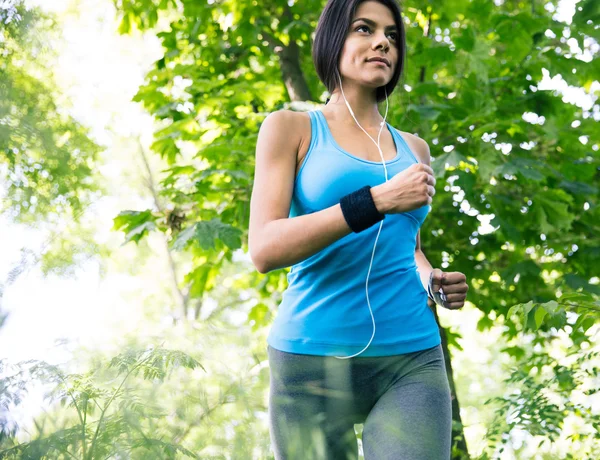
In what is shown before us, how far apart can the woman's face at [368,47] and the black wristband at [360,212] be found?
0.57 m

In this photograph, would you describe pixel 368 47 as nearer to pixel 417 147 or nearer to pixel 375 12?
pixel 375 12

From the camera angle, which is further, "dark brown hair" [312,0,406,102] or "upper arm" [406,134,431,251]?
"upper arm" [406,134,431,251]

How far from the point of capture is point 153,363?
99 centimetres

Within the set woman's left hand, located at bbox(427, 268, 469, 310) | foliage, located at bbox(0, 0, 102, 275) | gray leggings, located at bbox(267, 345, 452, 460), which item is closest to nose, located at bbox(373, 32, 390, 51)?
woman's left hand, located at bbox(427, 268, 469, 310)

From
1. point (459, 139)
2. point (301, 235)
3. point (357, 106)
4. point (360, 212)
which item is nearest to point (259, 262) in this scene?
point (301, 235)

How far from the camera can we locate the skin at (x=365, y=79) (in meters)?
1.90

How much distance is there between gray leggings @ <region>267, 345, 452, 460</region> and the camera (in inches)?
61.2

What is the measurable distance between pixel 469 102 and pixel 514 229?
0.75 meters

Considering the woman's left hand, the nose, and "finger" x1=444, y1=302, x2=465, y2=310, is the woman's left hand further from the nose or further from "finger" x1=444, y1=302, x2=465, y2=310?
the nose

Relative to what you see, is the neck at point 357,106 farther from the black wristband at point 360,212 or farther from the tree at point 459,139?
the tree at point 459,139

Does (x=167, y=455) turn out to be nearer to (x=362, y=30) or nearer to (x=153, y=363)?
(x=153, y=363)

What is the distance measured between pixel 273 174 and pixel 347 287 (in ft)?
1.11

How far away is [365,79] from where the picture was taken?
193cm

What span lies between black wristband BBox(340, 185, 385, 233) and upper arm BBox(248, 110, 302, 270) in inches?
8.4
